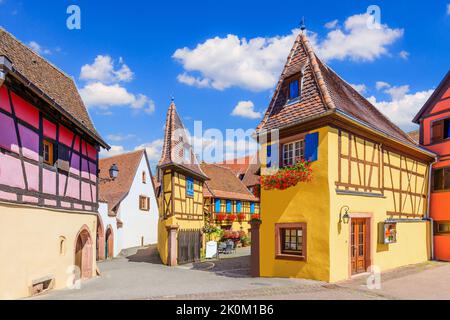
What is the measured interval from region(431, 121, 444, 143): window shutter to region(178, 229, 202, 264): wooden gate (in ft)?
43.9

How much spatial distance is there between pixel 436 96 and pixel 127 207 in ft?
68.4

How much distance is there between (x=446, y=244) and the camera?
1670 cm

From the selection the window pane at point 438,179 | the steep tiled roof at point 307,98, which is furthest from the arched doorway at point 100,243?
the window pane at point 438,179

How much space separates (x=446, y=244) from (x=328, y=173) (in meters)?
9.20

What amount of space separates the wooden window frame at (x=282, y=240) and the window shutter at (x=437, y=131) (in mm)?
10209

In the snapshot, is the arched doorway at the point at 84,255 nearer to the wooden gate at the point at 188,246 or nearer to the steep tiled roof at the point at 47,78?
the steep tiled roof at the point at 47,78

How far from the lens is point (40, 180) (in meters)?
10.6

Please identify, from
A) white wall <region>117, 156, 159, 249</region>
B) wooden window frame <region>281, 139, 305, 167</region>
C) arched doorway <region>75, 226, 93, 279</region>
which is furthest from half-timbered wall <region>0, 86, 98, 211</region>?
white wall <region>117, 156, 159, 249</region>

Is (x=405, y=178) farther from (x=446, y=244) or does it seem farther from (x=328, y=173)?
(x=328, y=173)

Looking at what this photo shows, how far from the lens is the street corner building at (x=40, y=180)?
893 centimetres

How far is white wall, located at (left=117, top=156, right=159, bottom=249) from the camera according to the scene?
27297 mm

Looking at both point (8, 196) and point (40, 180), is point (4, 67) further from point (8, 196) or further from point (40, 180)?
point (40, 180)

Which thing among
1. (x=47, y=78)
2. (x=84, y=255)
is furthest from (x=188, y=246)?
(x=47, y=78)

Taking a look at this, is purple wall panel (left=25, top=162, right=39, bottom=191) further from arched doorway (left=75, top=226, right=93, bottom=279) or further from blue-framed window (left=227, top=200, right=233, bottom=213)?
blue-framed window (left=227, top=200, right=233, bottom=213)
